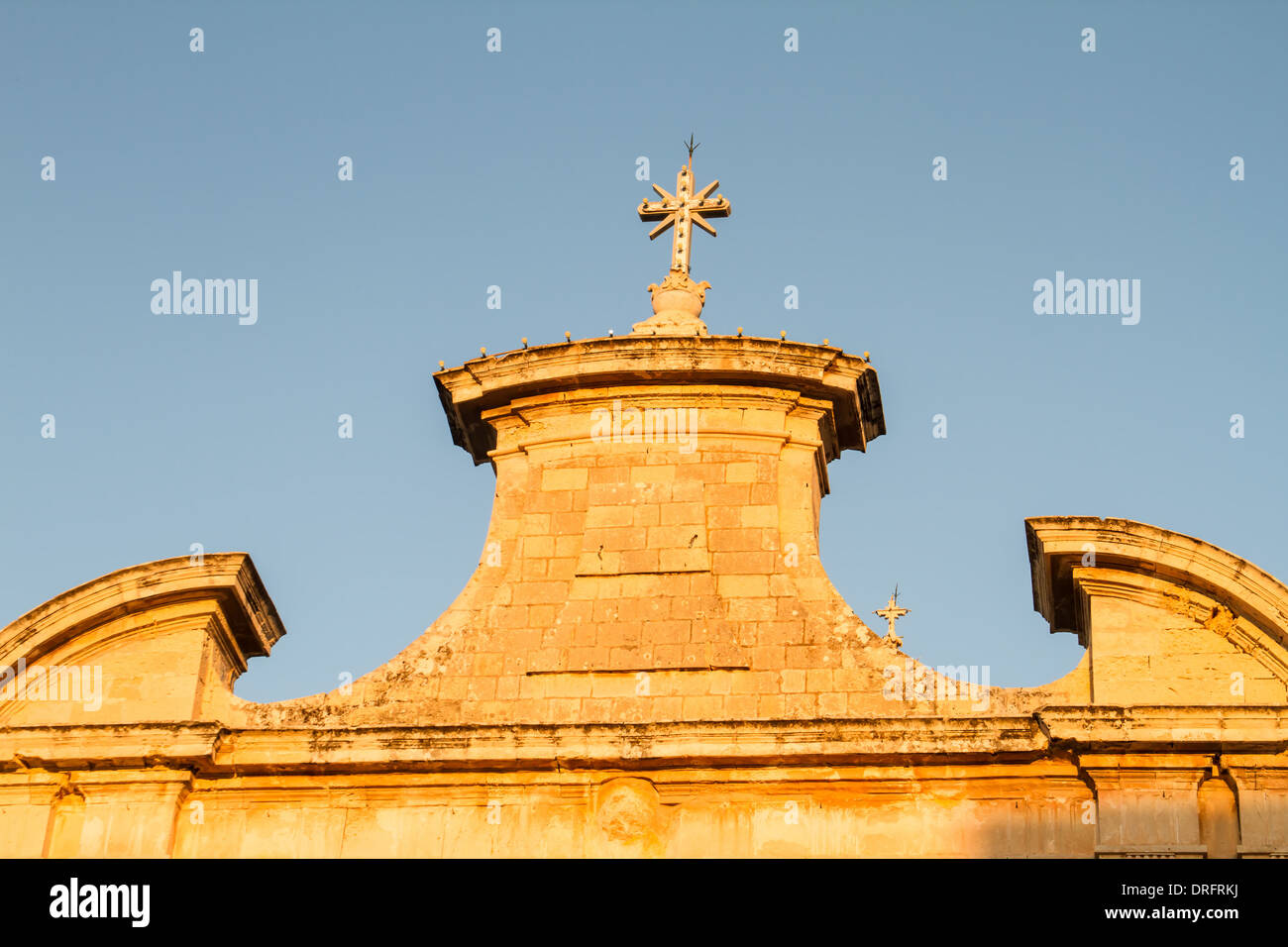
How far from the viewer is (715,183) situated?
57.6ft

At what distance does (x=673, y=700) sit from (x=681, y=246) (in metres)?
4.00

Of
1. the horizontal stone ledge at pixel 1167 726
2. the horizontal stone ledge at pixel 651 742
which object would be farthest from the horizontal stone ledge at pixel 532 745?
the horizontal stone ledge at pixel 1167 726

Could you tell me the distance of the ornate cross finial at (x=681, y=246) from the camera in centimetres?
1664

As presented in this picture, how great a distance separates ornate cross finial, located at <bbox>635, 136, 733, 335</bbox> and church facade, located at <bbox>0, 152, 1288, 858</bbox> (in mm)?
708

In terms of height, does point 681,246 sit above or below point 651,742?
above

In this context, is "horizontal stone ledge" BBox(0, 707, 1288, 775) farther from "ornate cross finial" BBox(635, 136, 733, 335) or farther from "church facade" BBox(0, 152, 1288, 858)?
"ornate cross finial" BBox(635, 136, 733, 335)

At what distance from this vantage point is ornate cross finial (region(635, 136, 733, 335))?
1664 cm

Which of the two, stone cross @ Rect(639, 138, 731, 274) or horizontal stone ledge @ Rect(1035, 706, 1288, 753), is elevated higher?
stone cross @ Rect(639, 138, 731, 274)

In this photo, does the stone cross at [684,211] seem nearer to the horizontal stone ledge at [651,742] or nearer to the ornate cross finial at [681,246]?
the ornate cross finial at [681,246]

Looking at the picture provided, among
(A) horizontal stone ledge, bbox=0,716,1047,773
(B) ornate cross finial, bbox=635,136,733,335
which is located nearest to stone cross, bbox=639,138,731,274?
(B) ornate cross finial, bbox=635,136,733,335

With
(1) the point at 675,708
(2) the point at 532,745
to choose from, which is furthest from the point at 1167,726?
(2) the point at 532,745

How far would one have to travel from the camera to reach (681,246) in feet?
56.4

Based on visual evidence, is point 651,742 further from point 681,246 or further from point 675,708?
point 681,246

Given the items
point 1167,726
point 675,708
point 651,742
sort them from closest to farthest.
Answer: point 1167,726 → point 651,742 → point 675,708
